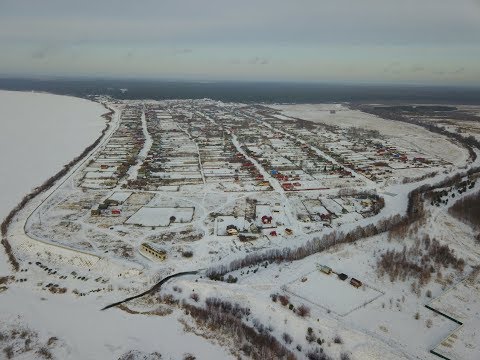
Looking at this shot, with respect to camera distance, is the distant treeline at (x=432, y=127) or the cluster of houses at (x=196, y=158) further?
the distant treeline at (x=432, y=127)

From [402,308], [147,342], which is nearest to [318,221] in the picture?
[402,308]

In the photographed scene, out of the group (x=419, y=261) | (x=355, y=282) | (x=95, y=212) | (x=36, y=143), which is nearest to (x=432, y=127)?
(x=419, y=261)

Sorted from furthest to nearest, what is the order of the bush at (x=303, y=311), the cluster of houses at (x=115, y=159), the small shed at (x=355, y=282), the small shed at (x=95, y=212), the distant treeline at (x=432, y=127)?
the distant treeline at (x=432, y=127) → the cluster of houses at (x=115, y=159) → the small shed at (x=95, y=212) → the small shed at (x=355, y=282) → the bush at (x=303, y=311)

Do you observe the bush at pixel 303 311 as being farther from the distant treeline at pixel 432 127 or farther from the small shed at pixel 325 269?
the distant treeline at pixel 432 127

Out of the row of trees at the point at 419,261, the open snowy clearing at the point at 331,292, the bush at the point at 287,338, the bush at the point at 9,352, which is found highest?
the row of trees at the point at 419,261

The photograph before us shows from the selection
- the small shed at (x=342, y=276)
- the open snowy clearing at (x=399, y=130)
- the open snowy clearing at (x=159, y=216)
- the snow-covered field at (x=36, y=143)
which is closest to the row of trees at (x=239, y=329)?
the small shed at (x=342, y=276)

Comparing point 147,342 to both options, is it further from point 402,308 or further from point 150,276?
point 402,308

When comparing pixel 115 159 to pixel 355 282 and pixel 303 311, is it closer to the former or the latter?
pixel 355 282

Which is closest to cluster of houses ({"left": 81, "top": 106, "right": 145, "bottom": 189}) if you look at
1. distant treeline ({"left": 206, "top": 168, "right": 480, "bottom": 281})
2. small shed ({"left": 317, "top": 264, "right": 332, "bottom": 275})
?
distant treeline ({"left": 206, "top": 168, "right": 480, "bottom": 281})
